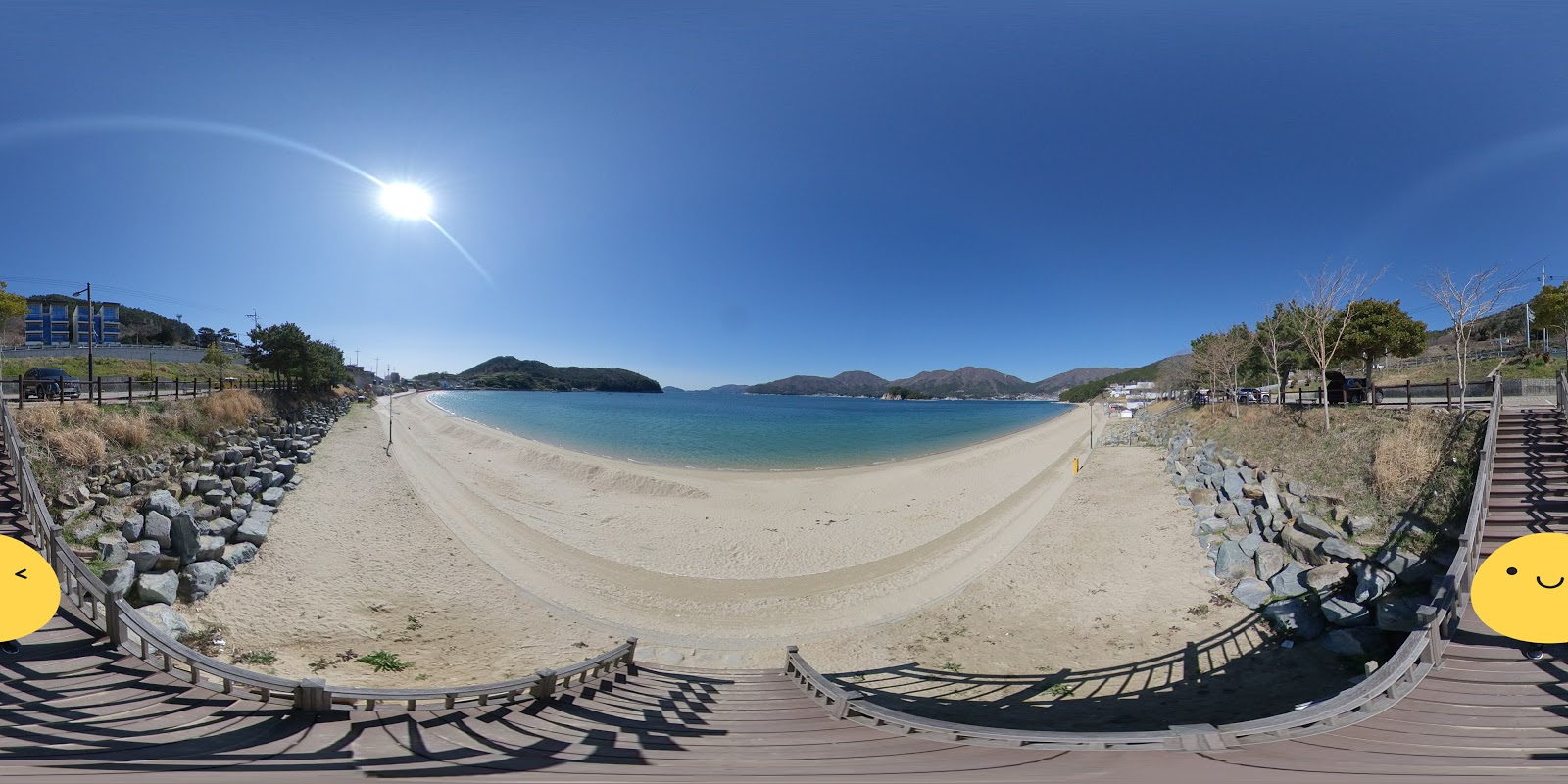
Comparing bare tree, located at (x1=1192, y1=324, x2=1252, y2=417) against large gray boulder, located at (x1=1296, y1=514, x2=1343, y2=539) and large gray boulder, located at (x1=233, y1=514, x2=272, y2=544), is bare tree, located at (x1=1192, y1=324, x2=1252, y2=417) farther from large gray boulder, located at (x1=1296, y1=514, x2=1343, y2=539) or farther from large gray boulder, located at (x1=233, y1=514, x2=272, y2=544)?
large gray boulder, located at (x1=233, y1=514, x2=272, y2=544)

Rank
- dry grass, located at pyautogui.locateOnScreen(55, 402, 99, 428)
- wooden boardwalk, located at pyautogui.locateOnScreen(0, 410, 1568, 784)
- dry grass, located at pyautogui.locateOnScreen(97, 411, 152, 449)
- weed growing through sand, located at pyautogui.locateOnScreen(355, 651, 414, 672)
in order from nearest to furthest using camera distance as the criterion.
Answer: wooden boardwalk, located at pyautogui.locateOnScreen(0, 410, 1568, 784) → weed growing through sand, located at pyautogui.locateOnScreen(355, 651, 414, 672) → dry grass, located at pyautogui.locateOnScreen(55, 402, 99, 428) → dry grass, located at pyautogui.locateOnScreen(97, 411, 152, 449)

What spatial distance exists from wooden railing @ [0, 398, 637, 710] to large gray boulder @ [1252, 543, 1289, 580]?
35.0 feet

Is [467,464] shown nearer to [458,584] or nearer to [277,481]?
[277,481]

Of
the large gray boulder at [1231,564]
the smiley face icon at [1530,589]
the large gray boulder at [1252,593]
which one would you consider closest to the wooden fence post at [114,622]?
the smiley face icon at [1530,589]

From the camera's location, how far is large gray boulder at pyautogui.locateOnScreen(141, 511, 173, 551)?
8.96 meters

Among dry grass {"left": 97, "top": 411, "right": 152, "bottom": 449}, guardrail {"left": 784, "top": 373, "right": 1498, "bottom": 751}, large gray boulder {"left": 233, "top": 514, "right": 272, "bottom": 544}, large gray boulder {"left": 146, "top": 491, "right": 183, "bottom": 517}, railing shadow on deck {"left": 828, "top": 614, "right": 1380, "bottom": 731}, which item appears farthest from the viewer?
dry grass {"left": 97, "top": 411, "right": 152, "bottom": 449}

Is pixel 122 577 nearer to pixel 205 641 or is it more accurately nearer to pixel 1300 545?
pixel 205 641

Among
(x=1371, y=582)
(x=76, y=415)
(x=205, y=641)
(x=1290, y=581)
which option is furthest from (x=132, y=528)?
(x=1371, y=582)

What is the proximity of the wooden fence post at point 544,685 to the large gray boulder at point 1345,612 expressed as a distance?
10.2m

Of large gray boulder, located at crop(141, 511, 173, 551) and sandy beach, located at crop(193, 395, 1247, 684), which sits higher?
large gray boulder, located at crop(141, 511, 173, 551)

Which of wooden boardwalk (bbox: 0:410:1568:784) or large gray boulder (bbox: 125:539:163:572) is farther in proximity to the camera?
large gray boulder (bbox: 125:539:163:572)

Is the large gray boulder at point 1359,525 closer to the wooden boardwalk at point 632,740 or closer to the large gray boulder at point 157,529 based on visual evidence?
the wooden boardwalk at point 632,740

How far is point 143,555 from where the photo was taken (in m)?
8.30

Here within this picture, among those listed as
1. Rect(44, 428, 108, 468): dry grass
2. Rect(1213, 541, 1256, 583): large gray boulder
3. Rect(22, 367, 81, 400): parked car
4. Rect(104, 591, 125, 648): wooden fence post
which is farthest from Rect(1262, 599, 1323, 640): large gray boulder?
Rect(22, 367, 81, 400): parked car
